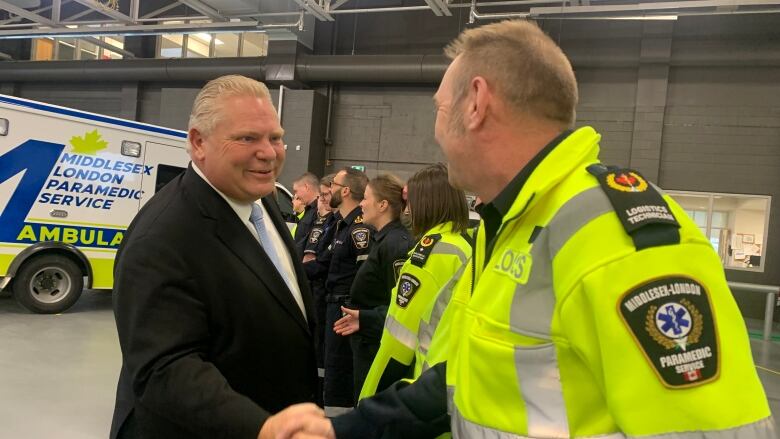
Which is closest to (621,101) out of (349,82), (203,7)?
(349,82)

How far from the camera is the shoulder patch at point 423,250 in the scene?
2365 millimetres

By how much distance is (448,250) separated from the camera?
2365mm

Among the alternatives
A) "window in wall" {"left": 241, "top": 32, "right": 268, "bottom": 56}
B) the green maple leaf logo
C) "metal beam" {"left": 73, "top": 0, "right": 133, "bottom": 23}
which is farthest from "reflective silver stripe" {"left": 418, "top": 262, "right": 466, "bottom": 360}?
"window in wall" {"left": 241, "top": 32, "right": 268, "bottom": 56}

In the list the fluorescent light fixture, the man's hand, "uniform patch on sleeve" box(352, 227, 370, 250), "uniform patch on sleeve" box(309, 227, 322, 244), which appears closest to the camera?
the man's hand

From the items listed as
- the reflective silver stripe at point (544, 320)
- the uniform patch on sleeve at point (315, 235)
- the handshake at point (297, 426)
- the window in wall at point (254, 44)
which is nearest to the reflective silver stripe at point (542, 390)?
the reflective silver stripe at point (544, 320)

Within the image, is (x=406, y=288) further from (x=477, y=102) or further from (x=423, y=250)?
(x=477, y=102)

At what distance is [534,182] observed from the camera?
0.95 metres

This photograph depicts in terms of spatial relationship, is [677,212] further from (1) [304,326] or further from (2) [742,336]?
(1) [304,326]

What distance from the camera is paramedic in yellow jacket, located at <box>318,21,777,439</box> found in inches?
29.7

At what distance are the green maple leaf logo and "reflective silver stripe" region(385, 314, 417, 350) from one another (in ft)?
17.9

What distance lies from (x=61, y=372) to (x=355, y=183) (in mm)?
2837

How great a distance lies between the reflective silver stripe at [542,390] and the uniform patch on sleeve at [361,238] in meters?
3.15

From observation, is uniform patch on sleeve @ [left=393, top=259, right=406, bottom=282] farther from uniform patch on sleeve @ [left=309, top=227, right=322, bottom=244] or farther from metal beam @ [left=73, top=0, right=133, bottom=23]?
metal beam @ [left=73, top=0, right=133, bottom=23]

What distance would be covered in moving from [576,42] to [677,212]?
10614 millimetres
